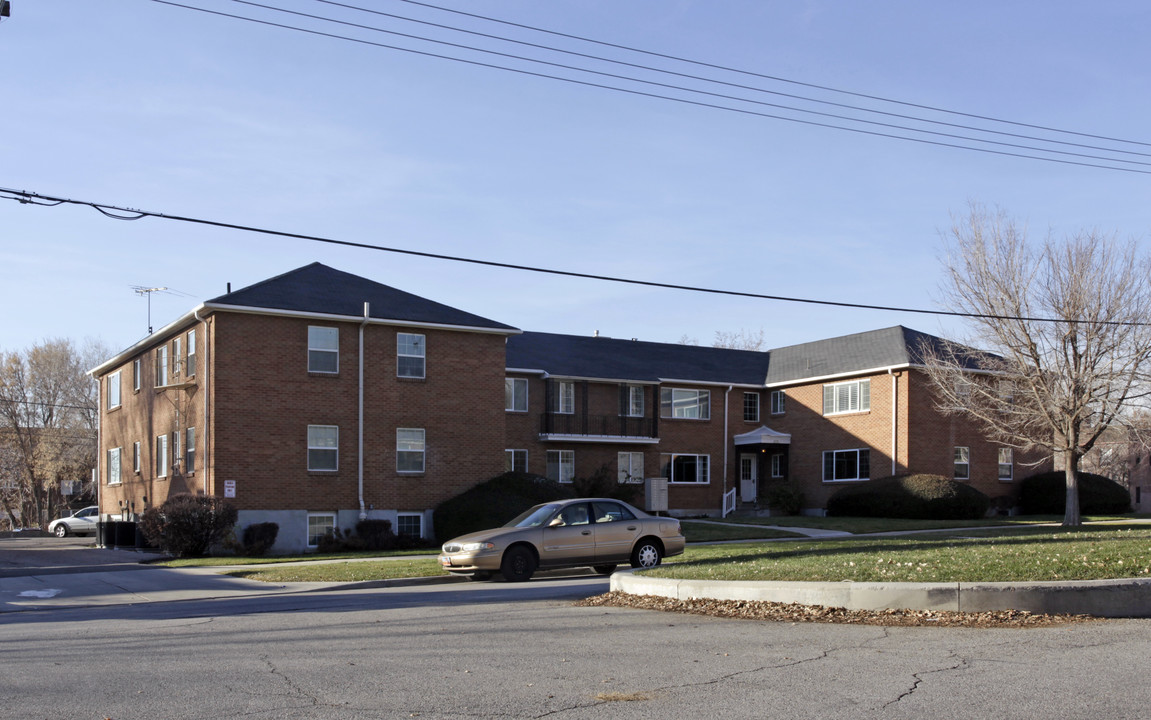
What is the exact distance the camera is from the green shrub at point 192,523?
26.0 metres

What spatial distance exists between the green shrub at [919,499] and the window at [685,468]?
7.54 metres

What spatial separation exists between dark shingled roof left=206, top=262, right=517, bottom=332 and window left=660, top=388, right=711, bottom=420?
11.1 meters

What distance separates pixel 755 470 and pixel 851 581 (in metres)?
32.4

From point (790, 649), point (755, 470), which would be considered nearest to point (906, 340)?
point (755, 470)

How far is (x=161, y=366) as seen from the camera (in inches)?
1323

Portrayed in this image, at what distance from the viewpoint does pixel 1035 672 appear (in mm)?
8102

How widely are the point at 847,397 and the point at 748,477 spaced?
247 inches

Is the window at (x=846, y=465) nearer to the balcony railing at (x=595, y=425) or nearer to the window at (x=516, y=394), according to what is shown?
the balcony railing at (x=595, y=425)

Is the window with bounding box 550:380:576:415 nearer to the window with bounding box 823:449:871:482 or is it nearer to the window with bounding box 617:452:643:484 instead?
the window with bounding box 617:452:643:484

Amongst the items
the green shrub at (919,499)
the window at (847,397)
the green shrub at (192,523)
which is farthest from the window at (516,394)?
the green shrub at (192,523)

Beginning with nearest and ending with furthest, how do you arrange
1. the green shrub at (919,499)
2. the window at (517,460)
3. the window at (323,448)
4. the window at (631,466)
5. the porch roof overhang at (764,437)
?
the window at (323,448) → the green shrub at (919,499) → the window at (517,460) → the window at (631,466) → the porch roof overhang at (764,437)

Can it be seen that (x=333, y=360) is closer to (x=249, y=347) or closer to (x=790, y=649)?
(x=249, y=347)

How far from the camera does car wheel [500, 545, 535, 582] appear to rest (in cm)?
1770

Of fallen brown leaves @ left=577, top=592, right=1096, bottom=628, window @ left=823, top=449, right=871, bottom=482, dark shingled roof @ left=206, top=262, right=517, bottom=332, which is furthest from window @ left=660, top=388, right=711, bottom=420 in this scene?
fallen brown leaves @ left=577, top=592, right=1096, bottom=628
